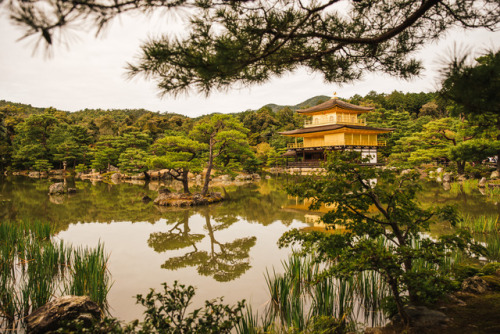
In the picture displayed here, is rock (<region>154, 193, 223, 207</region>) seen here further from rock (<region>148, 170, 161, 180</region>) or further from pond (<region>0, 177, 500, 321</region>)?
rock (<region>148, 170, 161, 180</region>)

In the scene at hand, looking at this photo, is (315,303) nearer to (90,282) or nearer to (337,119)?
(90,282)

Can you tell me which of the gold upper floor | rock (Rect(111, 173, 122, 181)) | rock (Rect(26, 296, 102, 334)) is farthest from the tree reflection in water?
rock (Rect(111, 173, 122, 181))

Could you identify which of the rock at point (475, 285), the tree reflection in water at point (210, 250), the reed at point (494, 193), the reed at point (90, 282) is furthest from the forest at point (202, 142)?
the rock at point (475, 285)

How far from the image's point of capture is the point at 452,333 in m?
2.14

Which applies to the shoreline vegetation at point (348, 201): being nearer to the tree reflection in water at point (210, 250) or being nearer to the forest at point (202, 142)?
the forest at point (202, 142)

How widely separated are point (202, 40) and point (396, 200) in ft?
6.86

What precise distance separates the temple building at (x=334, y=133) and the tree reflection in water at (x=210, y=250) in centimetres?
1469

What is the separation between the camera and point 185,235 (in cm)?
668

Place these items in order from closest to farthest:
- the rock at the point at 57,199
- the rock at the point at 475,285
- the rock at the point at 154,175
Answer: the rock at the point at 475,285 < the rock at the point at 57,199 < the rock at the point at 154,175

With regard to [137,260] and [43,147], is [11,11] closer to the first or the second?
[137,260]

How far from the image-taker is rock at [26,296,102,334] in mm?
2523

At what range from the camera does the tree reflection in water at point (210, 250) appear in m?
4.52

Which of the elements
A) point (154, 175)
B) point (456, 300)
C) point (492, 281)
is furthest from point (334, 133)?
point (456, 300)

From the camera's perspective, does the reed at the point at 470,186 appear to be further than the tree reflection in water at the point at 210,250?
Yes
